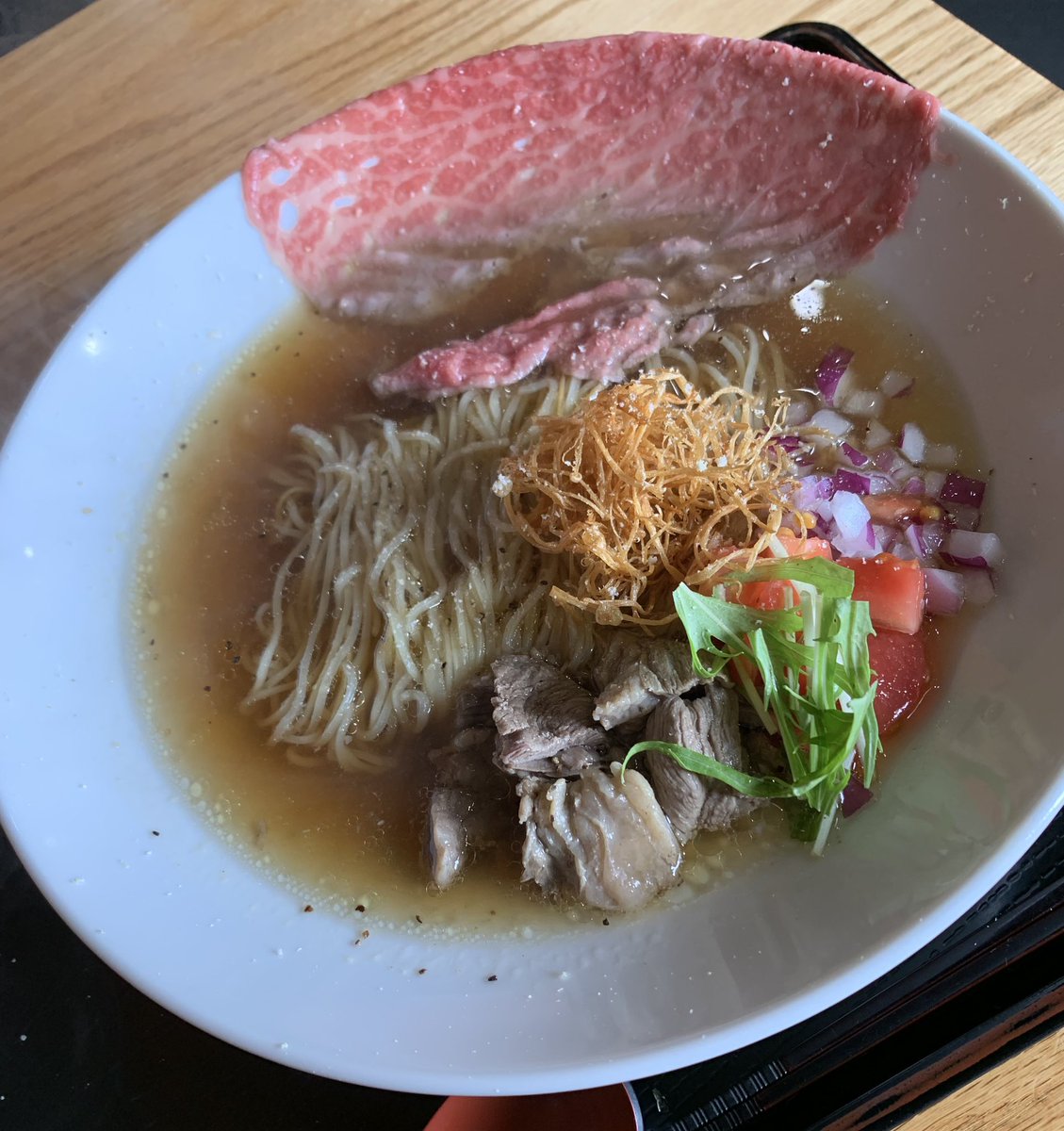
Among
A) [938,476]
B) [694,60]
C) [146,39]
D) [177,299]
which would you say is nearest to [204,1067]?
[177,299]

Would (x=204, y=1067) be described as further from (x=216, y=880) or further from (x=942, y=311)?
(x=942, y=311)

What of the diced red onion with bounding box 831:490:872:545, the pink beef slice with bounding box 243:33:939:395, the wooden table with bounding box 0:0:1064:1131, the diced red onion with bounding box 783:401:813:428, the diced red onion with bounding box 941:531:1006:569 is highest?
the wooden table with bounding box 0:0:1064:1131

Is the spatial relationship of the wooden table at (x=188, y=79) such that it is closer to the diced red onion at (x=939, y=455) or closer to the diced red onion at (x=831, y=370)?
the diced red onion at (x=831, y=370)

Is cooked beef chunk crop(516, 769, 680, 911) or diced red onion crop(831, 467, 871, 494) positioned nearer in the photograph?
cooked beef chunk crop(516, 769, 680, 911)

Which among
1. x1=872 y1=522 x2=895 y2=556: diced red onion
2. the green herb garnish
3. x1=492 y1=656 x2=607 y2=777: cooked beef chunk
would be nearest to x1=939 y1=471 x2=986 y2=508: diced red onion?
x1=872 y1=522 x2=895 y2=556: diced red onion

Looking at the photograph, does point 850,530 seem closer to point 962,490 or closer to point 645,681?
point 962,490

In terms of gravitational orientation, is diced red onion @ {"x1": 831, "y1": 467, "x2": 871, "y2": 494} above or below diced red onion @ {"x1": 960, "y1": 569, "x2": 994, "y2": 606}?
above

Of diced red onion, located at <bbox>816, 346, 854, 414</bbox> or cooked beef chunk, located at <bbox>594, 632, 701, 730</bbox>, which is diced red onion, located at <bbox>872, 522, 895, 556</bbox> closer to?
diced red onion, located at <bbox>816, 346, 854, 414</bbox>
